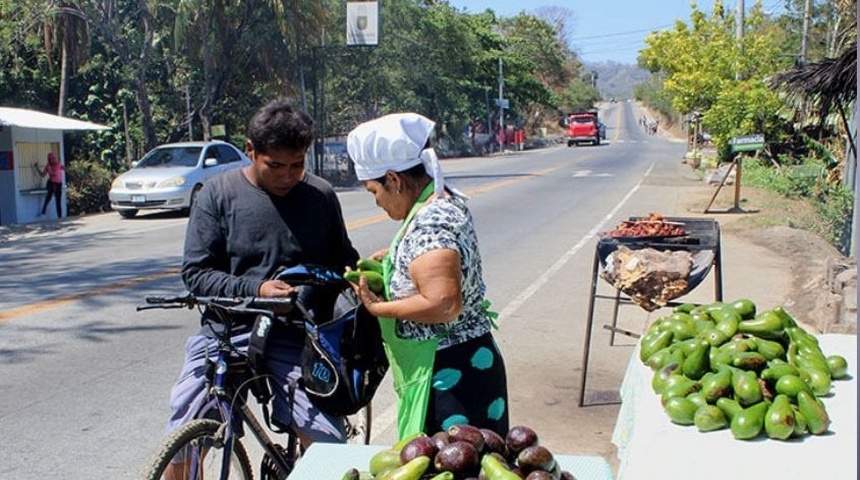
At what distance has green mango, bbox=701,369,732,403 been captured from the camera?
341 centimetres

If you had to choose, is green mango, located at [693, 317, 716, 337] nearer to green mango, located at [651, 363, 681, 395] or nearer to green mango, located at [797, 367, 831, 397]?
green mango, located at [651, 363, 681, 395]

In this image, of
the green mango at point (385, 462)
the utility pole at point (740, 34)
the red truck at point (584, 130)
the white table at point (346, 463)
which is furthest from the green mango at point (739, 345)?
the red truck at point (584, 130)

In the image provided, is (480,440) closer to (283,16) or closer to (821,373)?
(821,373)

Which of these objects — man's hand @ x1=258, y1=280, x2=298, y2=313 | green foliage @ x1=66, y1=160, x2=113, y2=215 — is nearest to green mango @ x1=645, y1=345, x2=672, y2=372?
man's hand @ x1=258, y1=280, x2=298, y2=313

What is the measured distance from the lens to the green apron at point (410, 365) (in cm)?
303

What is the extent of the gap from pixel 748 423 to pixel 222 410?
6.13ft

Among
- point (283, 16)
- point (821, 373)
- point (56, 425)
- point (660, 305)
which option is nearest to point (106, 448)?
point (56, 425)

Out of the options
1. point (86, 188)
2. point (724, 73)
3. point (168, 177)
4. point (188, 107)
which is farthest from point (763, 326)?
point (188, 107)

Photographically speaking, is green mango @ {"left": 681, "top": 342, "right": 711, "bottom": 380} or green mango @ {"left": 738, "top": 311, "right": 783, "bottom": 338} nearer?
green mango @ {"left": 681, "top": 342, "right": 711, "bottom": 380}

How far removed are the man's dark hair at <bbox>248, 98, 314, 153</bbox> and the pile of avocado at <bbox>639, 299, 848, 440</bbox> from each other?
67.9 inches

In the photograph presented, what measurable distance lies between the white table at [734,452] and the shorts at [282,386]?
111 centimetres

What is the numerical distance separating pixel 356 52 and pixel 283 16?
759 cm

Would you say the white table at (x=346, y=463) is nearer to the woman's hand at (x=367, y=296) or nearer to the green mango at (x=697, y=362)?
the woman's hand at (x=367, y=296)

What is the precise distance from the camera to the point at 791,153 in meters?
27.4
